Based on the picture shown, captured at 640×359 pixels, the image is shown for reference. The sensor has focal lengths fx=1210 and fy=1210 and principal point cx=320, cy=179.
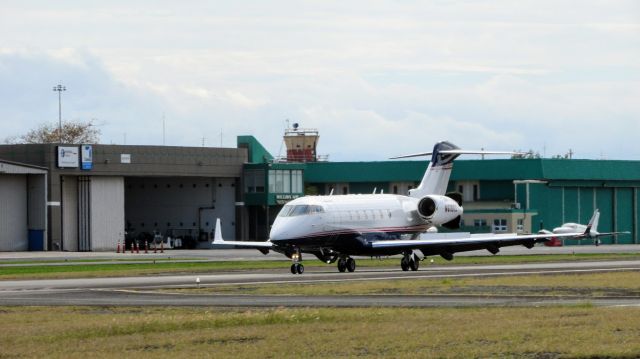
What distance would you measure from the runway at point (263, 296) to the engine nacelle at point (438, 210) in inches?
141

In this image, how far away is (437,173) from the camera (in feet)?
218

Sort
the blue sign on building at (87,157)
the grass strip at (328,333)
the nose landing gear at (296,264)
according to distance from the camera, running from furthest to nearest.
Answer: the blue sign on building at (87,157)
the nose landing gear at (296,264)
the grass strip at (328,333)

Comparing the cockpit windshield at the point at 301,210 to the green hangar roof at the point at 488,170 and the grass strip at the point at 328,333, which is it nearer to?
the grass strip at the point at 328,333

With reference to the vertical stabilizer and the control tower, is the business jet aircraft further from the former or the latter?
the control tower

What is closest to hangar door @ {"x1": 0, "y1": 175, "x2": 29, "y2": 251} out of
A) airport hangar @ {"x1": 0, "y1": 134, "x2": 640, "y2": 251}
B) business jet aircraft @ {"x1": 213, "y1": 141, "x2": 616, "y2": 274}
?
airport hangar @ {"x1": 0, "y1": 134, "x2": 640, "y2": 251}

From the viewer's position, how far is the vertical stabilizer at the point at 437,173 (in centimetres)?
6594

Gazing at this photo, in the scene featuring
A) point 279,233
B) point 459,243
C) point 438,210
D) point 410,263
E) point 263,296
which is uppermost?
point 438,210

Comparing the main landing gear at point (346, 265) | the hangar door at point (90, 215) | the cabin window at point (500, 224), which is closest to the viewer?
the main landing gear at point (346, 265)

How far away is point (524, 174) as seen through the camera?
12056 centimetres

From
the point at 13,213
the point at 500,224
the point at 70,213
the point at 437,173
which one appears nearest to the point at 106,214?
the point at 70,213

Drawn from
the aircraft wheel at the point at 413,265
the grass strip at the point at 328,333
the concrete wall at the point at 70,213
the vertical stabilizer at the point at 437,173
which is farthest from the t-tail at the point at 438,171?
the concrete wall at the point at 70,213

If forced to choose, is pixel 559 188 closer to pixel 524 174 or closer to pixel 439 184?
pixel 524 174

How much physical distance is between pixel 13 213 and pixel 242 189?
23051 millimetres

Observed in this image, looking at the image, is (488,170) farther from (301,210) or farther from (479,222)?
(301,210)
